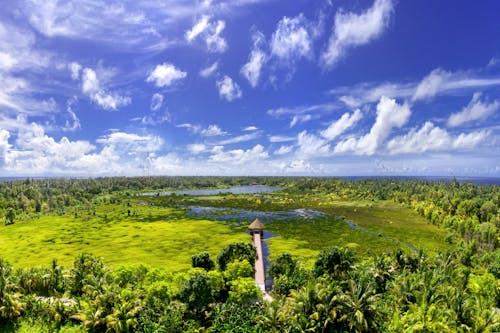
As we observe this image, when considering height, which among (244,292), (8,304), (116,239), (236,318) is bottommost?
(116,239)

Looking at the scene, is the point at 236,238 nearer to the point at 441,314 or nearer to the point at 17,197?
the point at 441,314

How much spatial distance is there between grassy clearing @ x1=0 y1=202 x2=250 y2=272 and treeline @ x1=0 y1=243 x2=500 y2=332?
20791mm

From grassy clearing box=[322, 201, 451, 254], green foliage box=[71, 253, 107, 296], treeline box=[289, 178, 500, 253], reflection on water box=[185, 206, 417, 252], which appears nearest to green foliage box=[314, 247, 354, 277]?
green foliage box=[71, 253, 107, 296]

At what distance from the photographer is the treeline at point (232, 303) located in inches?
1282

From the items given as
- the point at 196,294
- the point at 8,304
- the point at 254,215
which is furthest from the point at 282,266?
the point at 254,215

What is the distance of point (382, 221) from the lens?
11638cm

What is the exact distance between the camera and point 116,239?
86.0 metres

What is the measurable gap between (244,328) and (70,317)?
1972 cm

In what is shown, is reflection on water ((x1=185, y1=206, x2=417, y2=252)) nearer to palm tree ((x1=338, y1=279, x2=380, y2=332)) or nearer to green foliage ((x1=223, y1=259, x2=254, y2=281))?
green foliage ((x1=223, y1=259, x2=254, y2=281))

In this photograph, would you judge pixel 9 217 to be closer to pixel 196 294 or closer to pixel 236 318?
pixel 196 294

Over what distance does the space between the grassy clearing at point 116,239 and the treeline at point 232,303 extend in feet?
68.2

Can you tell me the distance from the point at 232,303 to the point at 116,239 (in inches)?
2358

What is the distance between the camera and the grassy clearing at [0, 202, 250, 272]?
224ft

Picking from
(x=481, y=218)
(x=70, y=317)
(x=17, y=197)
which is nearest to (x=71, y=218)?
(x=17, y=197)
